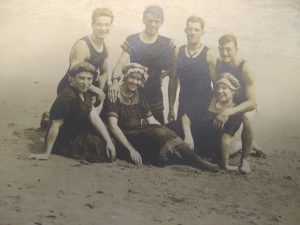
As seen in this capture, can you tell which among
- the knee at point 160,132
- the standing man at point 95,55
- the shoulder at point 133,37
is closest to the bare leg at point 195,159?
the knee at point 160,132

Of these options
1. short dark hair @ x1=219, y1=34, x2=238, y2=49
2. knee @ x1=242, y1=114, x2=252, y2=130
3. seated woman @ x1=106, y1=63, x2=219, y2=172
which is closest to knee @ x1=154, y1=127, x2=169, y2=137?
seated woman @ x1=106, y1=63, x2=219, y2=172

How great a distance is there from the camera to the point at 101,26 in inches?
232

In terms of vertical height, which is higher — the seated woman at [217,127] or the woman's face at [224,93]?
the woman's face at [224,93]

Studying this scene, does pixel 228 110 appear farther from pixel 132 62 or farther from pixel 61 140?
pixel 61 140

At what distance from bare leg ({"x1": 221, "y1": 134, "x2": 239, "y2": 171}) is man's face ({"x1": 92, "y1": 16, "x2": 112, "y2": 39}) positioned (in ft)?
5.82

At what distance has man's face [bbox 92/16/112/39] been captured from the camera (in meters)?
5.88

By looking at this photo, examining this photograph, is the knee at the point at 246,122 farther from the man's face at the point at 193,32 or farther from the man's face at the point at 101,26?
the man's face at the point at 101,26

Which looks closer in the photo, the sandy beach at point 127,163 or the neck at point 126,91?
the sandy beach at point 127,163

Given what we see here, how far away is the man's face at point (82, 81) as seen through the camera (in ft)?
18.9

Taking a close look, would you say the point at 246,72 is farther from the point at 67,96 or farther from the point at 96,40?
the point at 67,96

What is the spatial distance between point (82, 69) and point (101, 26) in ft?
1.81

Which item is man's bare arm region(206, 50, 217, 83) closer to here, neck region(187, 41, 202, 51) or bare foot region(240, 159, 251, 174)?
neck region(187, 41, 202, 51)

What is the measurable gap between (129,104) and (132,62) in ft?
1.55

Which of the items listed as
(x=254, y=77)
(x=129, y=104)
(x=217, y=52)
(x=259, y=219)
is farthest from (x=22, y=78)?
(x=259, y=219)
